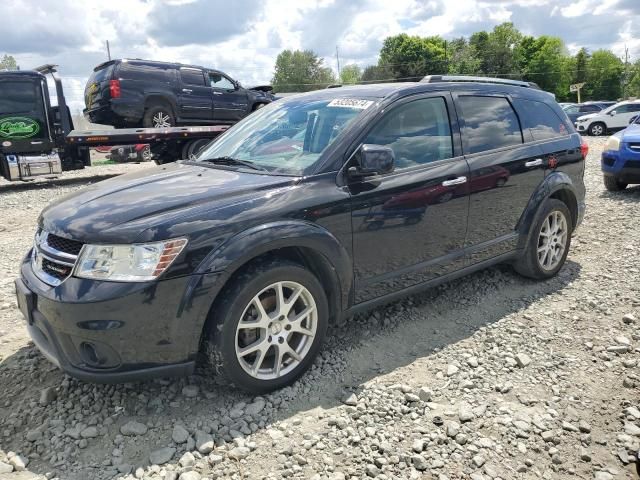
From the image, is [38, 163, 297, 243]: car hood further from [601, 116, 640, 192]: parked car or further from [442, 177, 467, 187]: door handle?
[601, 116, 640, 192]: parked car

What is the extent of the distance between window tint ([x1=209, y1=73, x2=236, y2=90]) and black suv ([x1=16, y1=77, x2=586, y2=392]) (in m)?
10.6

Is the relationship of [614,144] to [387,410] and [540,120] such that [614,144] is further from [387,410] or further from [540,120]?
[387,410]

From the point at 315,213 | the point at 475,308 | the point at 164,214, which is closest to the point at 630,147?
the point at 475,308

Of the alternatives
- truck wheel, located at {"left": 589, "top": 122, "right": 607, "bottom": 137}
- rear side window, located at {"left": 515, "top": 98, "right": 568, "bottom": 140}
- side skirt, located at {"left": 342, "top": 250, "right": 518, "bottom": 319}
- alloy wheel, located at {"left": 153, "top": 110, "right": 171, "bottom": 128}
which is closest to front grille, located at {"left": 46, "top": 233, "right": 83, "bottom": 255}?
side skirt, located at {"left": 342, "top": 250, "right": 518, "bottom": 319}

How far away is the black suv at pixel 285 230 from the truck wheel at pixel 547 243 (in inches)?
1.7

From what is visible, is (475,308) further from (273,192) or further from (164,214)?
(164,214)

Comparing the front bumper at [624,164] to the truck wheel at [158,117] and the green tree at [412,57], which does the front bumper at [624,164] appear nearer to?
the truck wheel at [158,117]

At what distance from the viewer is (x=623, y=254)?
571 cm

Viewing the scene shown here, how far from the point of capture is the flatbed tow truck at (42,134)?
12.0 meters

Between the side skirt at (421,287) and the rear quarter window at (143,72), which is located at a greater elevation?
the rear quarter window at (143,72)

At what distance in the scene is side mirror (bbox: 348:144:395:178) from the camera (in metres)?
3.35

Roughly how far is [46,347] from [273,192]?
4.91 feet

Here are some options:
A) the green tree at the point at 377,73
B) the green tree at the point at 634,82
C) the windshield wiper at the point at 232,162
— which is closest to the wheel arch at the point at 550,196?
the windshield wiper at the point at 232,162

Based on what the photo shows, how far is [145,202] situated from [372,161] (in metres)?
1.35
